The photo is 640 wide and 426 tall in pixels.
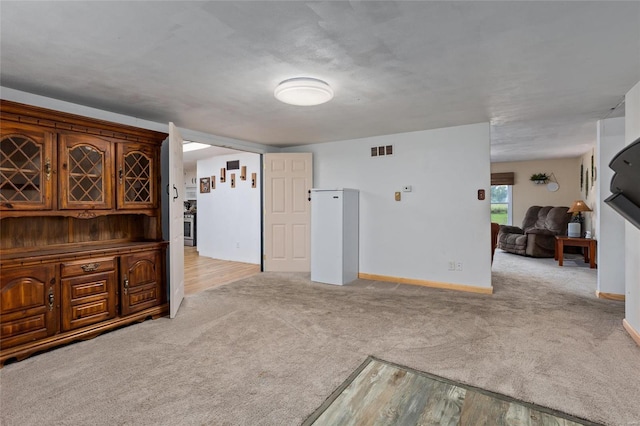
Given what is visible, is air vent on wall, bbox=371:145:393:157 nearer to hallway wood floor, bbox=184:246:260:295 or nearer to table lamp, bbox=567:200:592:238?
hallway wood floor, bbox=184:246:260:295

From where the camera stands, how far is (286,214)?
563 centimetres

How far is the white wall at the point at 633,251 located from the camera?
2773mm

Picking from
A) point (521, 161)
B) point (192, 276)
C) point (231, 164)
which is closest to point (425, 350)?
point (192, 276)

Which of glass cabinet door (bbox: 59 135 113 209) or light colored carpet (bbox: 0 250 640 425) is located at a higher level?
glass cabinet door (bbox: 59 135 113 209)

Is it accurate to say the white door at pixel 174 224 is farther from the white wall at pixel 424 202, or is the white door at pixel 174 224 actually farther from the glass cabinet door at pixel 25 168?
the white wall at pixel 424 202

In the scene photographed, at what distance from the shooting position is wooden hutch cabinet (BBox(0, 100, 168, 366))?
8.15ft

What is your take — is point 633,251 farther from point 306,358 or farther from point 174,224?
point 174,224

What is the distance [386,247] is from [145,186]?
11.0 ft

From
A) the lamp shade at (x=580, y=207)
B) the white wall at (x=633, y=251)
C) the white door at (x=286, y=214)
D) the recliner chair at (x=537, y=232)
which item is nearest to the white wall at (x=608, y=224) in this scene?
the white wall at (x=633, y=251)

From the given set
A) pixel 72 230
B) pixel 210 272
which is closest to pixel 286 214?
pixel 210 272

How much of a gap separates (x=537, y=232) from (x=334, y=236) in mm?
4595

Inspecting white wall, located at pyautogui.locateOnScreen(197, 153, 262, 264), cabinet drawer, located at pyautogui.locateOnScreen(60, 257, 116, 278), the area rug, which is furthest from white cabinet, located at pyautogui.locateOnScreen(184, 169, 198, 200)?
the area rug

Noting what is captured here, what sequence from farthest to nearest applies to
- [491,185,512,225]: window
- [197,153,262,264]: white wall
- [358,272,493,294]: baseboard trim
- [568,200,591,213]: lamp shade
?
[491,185,512,225]: window, [197,153,262,264]: white wall, [568,200,591,213]: lamp shade, [358,272,493,294]: baseboard trim

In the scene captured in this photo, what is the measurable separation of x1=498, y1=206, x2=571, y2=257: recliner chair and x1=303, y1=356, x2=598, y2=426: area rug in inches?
225
